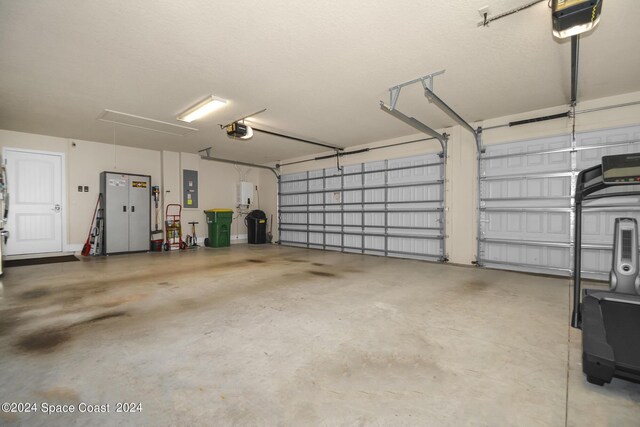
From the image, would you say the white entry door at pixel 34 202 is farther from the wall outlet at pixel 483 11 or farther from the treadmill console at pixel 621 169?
the treadmill console at pixel 621 169

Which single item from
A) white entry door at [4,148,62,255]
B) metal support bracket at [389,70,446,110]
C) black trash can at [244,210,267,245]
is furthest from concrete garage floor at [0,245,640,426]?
black trash can at [244,210,267,245]

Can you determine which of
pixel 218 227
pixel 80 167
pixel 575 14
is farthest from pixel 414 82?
pixel 80 167

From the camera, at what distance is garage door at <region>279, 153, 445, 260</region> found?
6.44 m

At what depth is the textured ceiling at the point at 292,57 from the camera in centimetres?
264

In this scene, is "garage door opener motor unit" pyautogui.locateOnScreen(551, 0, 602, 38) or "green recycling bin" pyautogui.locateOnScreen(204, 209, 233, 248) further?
"green recycling bin" pyautogui.locateOnScreen(204, 209, 233, 248)

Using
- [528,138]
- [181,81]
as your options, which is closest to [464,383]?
[181,81]

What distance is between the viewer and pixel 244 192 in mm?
10125

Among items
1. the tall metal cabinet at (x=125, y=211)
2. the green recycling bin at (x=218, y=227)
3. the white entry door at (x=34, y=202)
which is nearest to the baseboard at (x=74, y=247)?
the white entry door at (x=34, y=202)

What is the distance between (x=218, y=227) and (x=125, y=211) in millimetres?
2499

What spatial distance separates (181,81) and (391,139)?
16.1 feet

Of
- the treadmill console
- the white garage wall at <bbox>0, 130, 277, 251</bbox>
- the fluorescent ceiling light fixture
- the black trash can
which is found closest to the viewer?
the treadmill console

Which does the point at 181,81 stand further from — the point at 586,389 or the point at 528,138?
the point at 528,138

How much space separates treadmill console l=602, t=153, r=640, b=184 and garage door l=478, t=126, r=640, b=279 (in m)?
2.83

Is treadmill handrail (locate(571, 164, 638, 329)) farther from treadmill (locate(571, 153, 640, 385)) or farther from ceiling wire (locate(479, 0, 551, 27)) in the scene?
ceiling wire (locate(479, 0, 551, 27))
